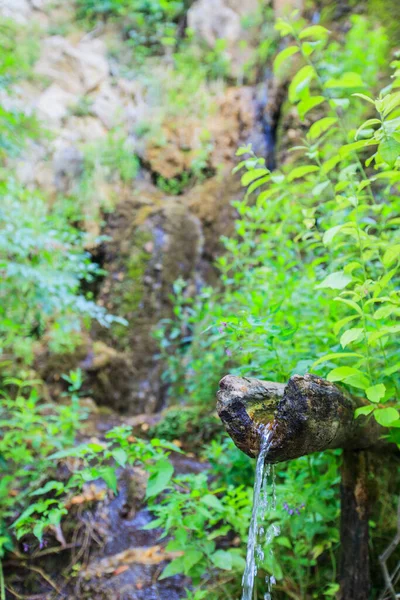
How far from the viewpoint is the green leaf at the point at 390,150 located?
106 centimetres

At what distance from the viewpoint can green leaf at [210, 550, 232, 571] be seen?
61.1 inches

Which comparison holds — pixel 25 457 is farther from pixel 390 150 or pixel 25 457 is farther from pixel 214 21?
pixel 214 21

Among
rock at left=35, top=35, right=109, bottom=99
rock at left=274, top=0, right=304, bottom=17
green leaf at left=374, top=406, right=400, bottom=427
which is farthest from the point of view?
rock at left=35, top=35, right=109, bottom=99

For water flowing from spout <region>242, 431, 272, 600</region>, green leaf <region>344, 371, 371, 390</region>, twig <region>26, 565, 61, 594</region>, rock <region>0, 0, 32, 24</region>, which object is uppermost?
rock <region>0, 0, 32, 24</region>

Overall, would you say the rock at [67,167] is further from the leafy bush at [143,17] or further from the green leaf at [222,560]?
the green leaf at [222,560]

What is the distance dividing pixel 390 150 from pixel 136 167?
20.9 ft

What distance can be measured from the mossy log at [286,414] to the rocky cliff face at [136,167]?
12.3 ft

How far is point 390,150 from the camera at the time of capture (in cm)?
107

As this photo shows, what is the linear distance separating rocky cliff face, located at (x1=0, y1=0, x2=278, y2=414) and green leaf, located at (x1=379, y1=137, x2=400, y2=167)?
404 cm

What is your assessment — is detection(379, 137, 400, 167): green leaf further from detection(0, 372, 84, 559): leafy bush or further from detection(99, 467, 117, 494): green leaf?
detection(0, 372, 84, 559): leafy bush

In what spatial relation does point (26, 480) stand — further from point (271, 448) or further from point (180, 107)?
point (180, 107)

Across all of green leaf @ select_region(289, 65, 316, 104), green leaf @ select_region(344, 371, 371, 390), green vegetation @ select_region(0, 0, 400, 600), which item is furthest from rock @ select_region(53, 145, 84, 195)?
green leaf @ select_region(344, 371, 371, 390)

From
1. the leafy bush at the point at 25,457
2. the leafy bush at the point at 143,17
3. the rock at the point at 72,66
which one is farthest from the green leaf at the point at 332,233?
the leafy bush at the point at 143,17

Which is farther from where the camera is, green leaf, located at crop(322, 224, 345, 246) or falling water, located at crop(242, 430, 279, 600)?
green leaf, located at crop(322, 224, 345, 246)
